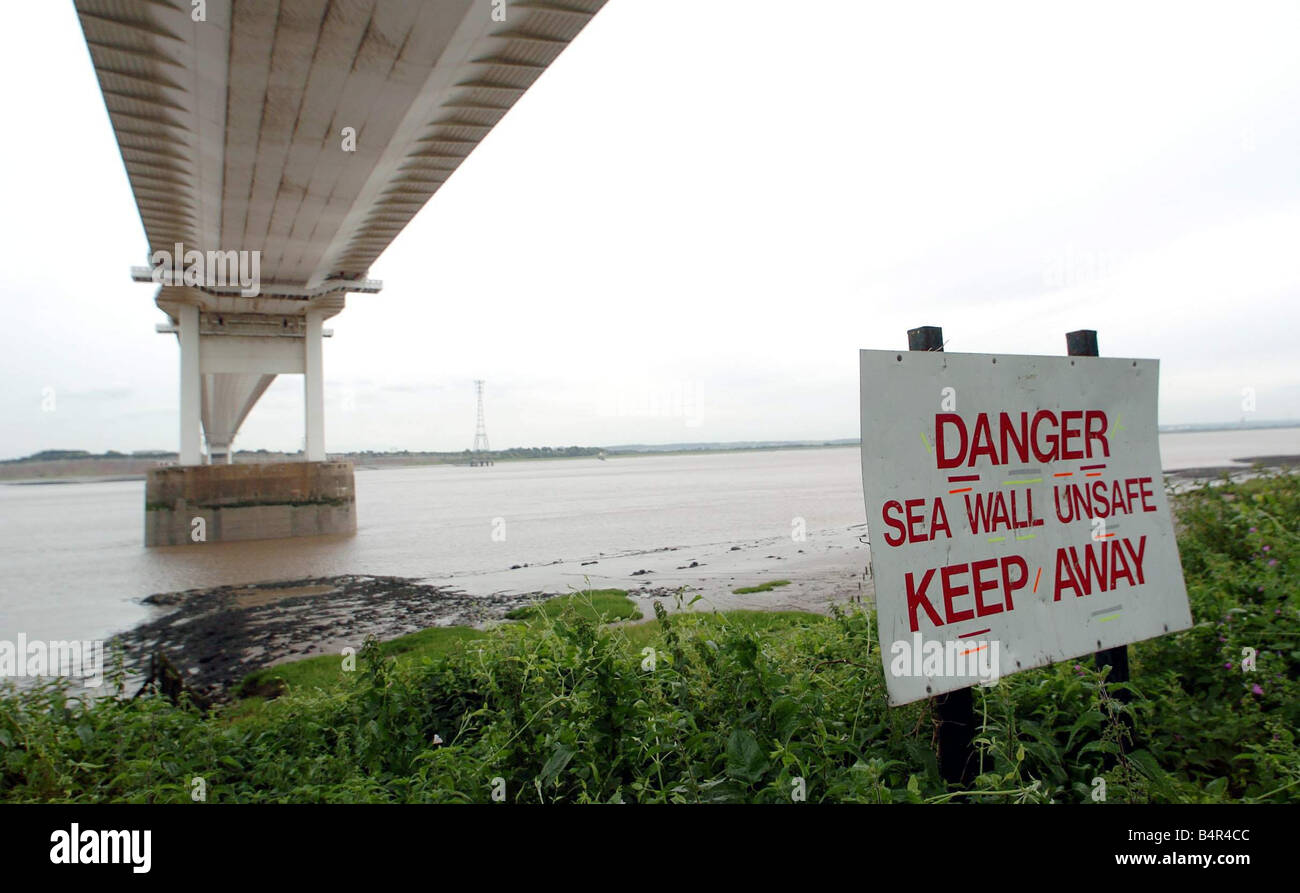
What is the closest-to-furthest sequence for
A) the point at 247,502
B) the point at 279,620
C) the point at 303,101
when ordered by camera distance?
the point at 303,101 → the point at 279,620 → the point at 247,502

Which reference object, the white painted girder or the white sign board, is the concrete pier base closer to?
the white painted girder

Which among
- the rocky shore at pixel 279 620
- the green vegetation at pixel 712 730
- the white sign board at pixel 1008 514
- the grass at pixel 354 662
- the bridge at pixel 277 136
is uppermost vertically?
the bridge at pixel 277 136

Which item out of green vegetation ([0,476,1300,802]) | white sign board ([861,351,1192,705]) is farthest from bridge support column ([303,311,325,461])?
white sign board ([861,351,1192,705])

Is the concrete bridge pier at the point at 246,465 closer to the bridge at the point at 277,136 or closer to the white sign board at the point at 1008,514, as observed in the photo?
the bridge at the point at 277,136

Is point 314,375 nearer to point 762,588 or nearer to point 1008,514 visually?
point 762,588

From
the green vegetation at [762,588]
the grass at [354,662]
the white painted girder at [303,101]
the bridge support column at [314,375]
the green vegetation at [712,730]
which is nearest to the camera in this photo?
the green vegetation at [712,730]

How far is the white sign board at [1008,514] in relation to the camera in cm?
237

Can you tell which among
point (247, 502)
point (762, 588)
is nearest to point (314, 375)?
point (247, 502)

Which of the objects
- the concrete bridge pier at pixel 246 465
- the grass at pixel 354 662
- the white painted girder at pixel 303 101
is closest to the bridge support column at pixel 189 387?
the concrete bridge pier at pixel 246 465

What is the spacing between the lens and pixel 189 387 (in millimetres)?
27438

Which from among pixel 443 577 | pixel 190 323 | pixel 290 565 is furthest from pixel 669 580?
pixel 190 323

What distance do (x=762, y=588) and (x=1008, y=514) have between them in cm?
1165

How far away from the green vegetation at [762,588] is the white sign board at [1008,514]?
1086 cm

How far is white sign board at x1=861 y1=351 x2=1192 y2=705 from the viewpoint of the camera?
237 cm
